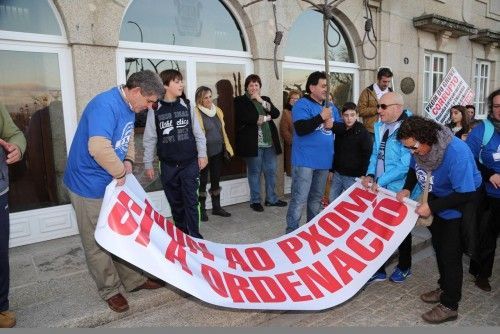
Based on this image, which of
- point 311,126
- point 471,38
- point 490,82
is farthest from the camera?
point 490,82

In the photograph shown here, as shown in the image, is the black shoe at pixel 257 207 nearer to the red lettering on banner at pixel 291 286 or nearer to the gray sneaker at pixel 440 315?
the red lettering on banner at pixel 291 286

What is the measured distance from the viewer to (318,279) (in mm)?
3311

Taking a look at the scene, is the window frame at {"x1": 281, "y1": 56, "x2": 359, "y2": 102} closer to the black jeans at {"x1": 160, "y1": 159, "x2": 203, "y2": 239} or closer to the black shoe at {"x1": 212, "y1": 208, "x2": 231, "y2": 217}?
the black shoe at {"x1": 212, "y1": 208, "x2": 231, "y2": 217}

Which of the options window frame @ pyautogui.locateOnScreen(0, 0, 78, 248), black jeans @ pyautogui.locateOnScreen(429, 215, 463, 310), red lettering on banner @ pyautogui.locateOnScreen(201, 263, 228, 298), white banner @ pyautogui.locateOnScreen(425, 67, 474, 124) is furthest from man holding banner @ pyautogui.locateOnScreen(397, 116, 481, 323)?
white banner @ pyautogui.locateOnScreen(425, 67, 474, 124)

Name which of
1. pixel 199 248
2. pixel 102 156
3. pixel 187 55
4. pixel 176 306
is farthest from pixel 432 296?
pixel 187 55

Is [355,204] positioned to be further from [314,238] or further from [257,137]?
[257,137]

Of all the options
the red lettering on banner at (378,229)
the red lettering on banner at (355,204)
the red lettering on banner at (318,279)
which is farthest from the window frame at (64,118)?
the red lettering on banner at (378,229)

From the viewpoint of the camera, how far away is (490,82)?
12.4 metres

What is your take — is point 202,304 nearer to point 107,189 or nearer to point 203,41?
point 107,189

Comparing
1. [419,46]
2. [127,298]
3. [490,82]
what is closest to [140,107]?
[127,298]

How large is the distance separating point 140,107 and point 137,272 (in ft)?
A: 5.09

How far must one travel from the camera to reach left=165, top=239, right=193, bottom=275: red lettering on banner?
2.90 metres

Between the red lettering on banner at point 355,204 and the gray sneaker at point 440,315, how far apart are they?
3.40ft

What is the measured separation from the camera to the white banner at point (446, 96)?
7559mm
